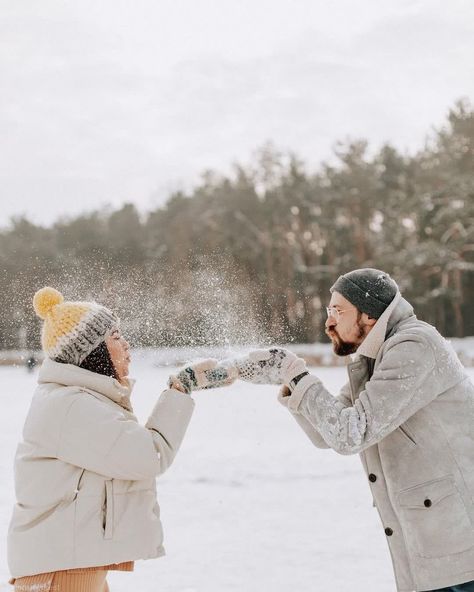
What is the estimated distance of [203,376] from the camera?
9.21ft

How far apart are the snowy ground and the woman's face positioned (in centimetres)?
259

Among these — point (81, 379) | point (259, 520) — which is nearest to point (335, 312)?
point (81, 379)

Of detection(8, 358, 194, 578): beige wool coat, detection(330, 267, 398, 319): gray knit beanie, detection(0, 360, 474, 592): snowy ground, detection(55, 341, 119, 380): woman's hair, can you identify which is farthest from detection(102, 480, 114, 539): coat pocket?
detection(0, 360, 474, 592): snowy ground

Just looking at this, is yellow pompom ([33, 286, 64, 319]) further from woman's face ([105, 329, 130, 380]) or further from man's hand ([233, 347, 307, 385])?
man's hand ([233, 347, 307, 385])

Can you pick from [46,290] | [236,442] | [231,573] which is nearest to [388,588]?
[231,573]

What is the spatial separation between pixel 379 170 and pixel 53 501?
39294 millimetres

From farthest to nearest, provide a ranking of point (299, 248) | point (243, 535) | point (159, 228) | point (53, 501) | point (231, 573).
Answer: point (159, 228)
point (299, 248)
point (243, 535)
point (231, 573)
point (53, 501)

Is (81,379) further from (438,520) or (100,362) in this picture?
(438,520)

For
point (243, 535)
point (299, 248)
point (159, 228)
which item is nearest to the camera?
point (243, 535)

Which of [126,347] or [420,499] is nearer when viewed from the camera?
[420,499]

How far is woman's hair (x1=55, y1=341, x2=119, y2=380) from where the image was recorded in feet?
8.73

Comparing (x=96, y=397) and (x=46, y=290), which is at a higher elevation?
(x=46, y=290)

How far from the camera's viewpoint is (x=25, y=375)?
31297 millimetres

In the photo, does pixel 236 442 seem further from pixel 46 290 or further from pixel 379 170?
pixel 379 170
